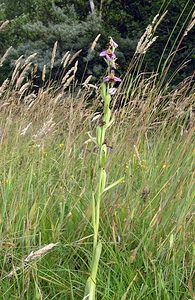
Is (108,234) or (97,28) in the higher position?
(108,234)

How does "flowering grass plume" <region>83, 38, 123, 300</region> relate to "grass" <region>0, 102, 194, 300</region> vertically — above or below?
above

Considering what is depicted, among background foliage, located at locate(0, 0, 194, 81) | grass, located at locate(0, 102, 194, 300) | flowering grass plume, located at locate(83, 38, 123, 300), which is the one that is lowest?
background foliage, located at locate(0, 0, 194, 81)

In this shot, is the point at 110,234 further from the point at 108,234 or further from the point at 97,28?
the point at 97,28

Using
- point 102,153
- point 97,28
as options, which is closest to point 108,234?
point 102,153

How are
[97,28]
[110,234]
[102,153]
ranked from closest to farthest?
1. [102,153]
2. [110,234]
3. [97,28]

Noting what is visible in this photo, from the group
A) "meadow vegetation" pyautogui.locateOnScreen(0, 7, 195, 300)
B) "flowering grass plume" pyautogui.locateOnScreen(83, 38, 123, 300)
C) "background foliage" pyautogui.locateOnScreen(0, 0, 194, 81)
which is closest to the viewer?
"flowering grass plume" pyautogui.locateOnScreen(83, 38, 123, 300)

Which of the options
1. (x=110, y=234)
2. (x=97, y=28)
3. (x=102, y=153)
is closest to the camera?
(x=102, y=153)

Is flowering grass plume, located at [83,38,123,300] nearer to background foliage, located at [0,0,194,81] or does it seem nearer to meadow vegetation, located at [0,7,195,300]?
meadow vegetation, located at [0,7,195,300]

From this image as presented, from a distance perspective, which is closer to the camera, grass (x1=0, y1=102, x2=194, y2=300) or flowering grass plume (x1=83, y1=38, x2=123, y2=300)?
flowering grass plume (x1=83, y1=38, x2=123, y2=300)

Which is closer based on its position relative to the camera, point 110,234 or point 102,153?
point 102,153

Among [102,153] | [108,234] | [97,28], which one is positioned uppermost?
[102,153]

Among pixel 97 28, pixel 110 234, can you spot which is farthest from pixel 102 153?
pixel 97 28

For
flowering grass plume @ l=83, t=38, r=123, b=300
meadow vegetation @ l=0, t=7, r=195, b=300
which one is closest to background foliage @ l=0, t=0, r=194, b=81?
meadow vegetation @ l=0, t=7, r=195, b=300

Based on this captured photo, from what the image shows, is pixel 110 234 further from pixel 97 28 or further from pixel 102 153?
pixel 97 28
